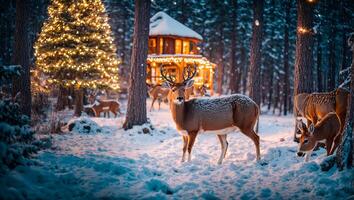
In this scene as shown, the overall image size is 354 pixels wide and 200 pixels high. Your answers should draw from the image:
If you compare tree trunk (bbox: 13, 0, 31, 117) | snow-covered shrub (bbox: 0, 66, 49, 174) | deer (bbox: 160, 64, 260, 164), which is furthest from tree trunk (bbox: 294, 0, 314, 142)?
tree trunk (bbox: 13, 0, 31, 117)

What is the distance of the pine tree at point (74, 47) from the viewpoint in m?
17.2

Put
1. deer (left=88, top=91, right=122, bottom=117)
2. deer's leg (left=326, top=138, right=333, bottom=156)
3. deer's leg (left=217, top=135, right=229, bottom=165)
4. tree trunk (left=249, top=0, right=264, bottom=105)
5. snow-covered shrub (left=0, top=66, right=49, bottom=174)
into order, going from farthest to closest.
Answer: deer (left=88, top=91, right=122, bottom=117) < tree trunk (left=249, top=0, right=264, bottom=105) < deer's leg (left=217, top=135, right=229, bottom=165) < deer's leg (left=326, top=138, right=333, bottom=156) < snow-covered shrub (left=0, top=66, right=49, bottom=174)

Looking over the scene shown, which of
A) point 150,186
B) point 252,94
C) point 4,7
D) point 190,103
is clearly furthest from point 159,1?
point 150,186

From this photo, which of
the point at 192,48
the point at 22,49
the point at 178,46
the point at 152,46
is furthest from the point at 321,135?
the point at 192,48

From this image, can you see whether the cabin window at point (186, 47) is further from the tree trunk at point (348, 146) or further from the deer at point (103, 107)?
the tree trunk at point (348, 146)

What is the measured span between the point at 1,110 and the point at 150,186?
2.94 meters

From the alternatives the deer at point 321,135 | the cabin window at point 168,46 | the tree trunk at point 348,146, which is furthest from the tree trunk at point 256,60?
the cabin window at point 168,46

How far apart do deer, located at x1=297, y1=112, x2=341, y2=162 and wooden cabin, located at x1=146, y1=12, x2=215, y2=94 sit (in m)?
22.4

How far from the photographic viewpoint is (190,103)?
29.2ft

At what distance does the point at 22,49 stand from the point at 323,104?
34.6 ft

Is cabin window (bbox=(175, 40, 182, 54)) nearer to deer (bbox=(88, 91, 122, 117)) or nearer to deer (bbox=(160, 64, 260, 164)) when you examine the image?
deer (bbox=(88, 91, 122, 117))

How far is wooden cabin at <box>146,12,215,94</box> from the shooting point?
30.5m

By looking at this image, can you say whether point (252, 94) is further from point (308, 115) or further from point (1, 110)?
point (1, 110)

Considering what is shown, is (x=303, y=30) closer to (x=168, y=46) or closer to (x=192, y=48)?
(x=168, y=46)
